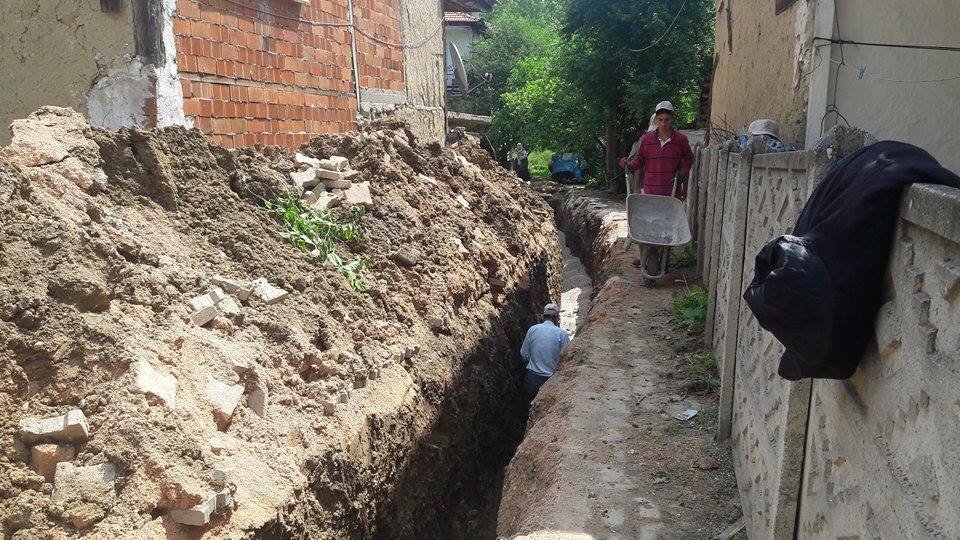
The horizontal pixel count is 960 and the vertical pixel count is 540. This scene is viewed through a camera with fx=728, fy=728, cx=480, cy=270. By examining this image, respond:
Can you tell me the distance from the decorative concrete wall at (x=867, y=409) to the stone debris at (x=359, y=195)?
390cm

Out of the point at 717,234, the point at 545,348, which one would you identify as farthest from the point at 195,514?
the point at 545,348

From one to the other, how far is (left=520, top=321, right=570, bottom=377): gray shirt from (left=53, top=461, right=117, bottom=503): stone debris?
5.35 meters

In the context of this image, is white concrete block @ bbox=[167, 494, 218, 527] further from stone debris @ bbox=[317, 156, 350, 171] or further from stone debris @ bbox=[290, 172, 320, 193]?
stone debris @ bbox=[317, 156, 350, 171]

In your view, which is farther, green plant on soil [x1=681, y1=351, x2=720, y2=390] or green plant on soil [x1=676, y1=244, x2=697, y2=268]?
green plant on soil [x1=676, y1=244, x2=697, y2=268]

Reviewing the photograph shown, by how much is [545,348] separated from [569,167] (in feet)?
61.9

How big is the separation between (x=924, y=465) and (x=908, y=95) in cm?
514

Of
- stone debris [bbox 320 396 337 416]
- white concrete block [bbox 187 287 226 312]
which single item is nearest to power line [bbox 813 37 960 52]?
stone debris [bbox 320 396 337 416]

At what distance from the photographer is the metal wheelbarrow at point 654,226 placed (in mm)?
8516

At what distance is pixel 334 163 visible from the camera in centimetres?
726

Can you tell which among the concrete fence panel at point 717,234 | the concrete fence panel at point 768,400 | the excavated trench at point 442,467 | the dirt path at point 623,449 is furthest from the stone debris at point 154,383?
the concrete fence panel at point 717,234

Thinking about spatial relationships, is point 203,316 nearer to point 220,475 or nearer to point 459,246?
point 220,475

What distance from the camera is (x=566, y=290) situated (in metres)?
14.5

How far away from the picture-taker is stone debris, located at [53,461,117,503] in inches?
125

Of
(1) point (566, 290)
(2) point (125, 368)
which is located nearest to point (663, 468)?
(2) point (125, 368)
